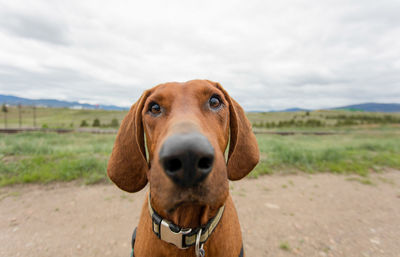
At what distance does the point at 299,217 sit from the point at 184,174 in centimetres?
392

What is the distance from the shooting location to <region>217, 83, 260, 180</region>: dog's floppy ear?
1.99 m

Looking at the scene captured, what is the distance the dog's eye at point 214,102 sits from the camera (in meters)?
1.83

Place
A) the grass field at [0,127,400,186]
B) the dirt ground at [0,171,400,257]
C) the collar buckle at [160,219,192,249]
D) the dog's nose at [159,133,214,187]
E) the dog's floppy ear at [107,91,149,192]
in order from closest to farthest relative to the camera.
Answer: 1. the dog's nose at [159,133,214,187]
2. the collar buckle at [160,219,192,249]
3. the dog's floppy ear at [107,91,149,192]
4. the dirt ground at [0,171,400,257]
5. the grass field at [0,127,400,186]

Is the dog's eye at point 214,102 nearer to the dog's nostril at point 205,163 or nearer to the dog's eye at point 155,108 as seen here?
the dog's eye at point 155,108

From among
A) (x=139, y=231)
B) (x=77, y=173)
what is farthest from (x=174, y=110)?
(x=77, y=173)

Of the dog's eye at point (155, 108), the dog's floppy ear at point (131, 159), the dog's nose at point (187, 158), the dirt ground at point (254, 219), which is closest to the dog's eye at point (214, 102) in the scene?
the dog's eye at point (155, 108)

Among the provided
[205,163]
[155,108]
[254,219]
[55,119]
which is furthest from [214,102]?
[55,119]

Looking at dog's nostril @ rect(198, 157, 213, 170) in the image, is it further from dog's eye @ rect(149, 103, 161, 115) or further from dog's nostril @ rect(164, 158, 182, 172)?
dog's eye @ rect(149, 103, 161, 115)

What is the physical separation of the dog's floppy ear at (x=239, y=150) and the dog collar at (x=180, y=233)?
1.78ft

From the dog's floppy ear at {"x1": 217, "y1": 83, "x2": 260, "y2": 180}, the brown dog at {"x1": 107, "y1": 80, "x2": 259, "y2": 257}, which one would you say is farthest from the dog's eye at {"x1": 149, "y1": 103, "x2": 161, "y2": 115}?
the dog's floppy ear at {"x1": 217, "y1": 83, "x2": 260, "y2": 180}

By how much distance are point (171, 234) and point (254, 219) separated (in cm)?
286

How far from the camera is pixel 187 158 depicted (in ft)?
3.34

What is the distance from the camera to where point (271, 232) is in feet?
11.4

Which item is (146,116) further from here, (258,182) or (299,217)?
(258,182)
